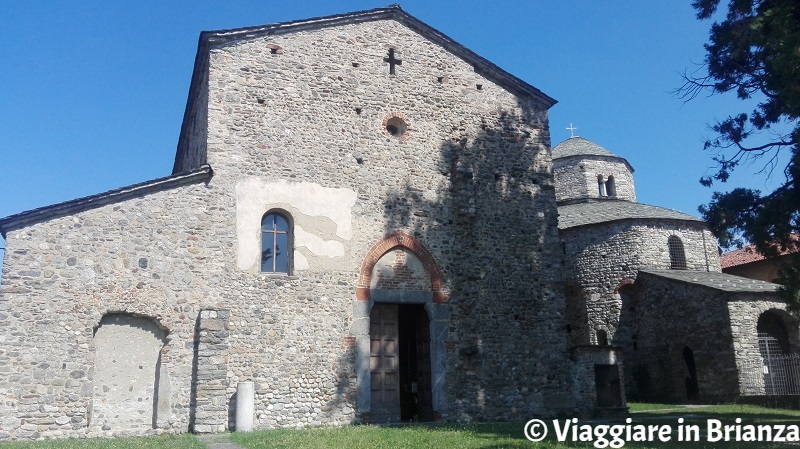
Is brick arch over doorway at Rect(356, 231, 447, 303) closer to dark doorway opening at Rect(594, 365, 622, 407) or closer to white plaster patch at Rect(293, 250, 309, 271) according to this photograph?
white plaster patch at Rect(293, 250, 309, 271)

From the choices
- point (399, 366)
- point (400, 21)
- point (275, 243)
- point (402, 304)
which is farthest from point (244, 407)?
point (400, 21)

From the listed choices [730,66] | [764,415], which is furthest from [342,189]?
[764,415]

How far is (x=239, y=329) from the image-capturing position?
1395 centimetres

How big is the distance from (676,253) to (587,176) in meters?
6.46

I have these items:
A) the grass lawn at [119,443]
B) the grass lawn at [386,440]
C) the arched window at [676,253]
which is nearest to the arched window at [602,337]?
the arched window at [676,253]

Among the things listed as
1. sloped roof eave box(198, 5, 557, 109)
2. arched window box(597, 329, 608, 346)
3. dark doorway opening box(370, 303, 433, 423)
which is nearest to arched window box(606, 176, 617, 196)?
arched window box(597, 329, 608, 346)

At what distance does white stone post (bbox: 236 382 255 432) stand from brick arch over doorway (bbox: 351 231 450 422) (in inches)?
100

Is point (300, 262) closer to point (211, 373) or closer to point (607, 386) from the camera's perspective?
point (211, 373)

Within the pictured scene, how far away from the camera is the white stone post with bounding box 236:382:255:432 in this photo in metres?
13.2

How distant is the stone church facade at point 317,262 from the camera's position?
500 inches

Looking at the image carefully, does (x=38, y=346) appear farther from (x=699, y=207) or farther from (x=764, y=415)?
(x=764, y=415)

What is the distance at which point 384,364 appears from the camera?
609 inches

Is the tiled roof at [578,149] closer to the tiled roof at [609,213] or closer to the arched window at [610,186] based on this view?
the arched window at [610,186]

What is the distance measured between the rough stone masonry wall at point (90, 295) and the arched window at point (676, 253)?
19.1m
